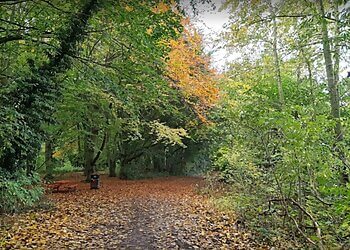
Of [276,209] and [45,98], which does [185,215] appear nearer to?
[276,209]

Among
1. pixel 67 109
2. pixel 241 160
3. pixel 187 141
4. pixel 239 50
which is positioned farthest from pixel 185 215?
pixel 187 141

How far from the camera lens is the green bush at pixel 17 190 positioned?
5402 millimetres

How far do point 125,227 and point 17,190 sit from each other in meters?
2.21

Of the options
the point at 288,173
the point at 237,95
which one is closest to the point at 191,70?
the point at 237,95

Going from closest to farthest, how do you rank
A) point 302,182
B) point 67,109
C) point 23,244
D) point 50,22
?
point 23,244 → point 302,182 → point 50,22 → point 67,109

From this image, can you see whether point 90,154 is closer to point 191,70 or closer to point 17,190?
point 191,70

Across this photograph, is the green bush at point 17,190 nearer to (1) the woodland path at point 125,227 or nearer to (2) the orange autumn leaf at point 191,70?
(1) the woodland path at point 125,227

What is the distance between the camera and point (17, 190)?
5348 mm

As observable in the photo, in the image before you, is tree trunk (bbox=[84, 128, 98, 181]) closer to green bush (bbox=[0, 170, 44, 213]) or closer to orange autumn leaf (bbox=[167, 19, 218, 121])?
orange autumn leaf (bbox=[167, 19, 218, 121])

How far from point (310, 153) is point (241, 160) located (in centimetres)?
245

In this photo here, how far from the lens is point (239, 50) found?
34.4ft

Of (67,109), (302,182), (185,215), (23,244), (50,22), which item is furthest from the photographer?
(67,109)

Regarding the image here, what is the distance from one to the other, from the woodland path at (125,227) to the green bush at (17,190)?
0.34m

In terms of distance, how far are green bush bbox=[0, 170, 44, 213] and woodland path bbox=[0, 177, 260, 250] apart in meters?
0.34
